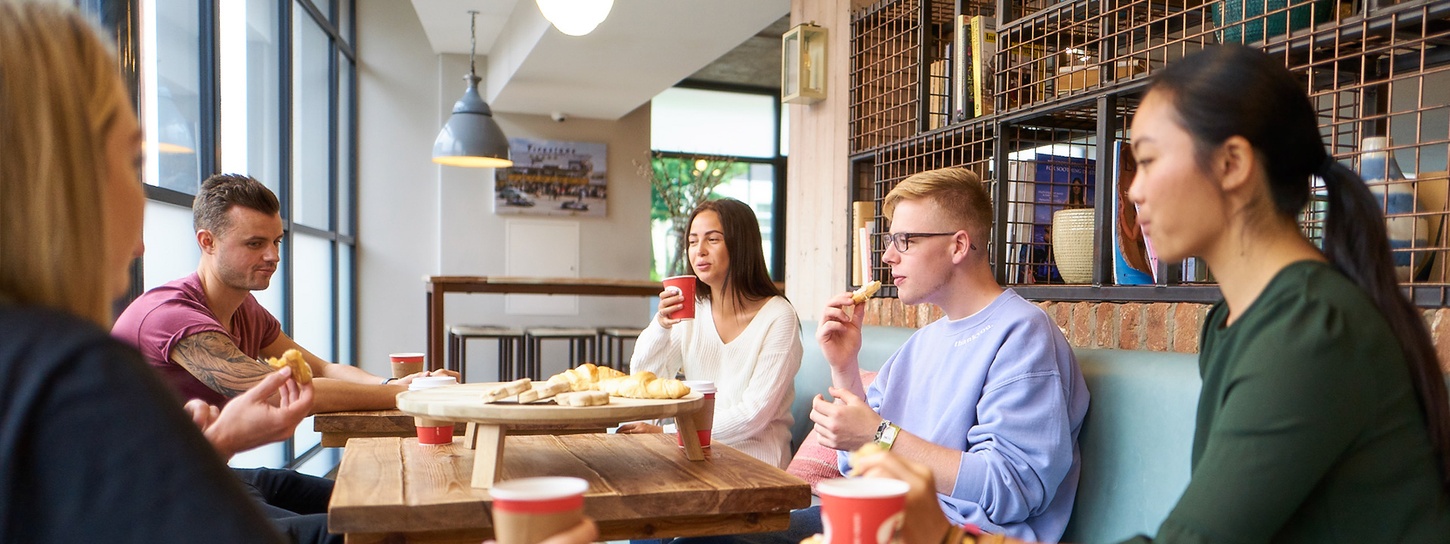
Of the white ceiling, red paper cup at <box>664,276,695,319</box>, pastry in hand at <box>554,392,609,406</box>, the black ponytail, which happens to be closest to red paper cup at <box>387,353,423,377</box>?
red paper cup at <box>664,276,695,319</box>

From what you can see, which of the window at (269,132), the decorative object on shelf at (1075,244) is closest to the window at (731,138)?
the window at (269,132)

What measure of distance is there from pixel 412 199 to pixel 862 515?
681cm

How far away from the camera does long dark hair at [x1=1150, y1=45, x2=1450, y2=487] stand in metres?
0.94

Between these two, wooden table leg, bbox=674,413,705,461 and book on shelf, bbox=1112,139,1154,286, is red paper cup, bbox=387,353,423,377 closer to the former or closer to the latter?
wooden table leg, bbox=674,413,705,461

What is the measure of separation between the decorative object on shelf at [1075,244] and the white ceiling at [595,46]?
2.34 meters

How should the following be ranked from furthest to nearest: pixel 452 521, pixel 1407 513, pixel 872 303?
pixel 872 303 → pixel 452 521 → pixel 1407 513

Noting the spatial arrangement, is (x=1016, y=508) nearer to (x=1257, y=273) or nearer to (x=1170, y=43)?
(x=1257, y=273)

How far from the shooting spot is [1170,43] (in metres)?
1.97

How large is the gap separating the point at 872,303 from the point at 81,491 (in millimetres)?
2895

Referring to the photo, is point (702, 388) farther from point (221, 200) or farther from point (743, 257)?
point (221, 200)

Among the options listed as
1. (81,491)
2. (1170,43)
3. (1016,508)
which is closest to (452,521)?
(81,491)

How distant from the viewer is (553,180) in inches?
290

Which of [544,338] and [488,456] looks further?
[544,338]

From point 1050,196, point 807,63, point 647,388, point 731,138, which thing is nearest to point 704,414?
point 647,388
